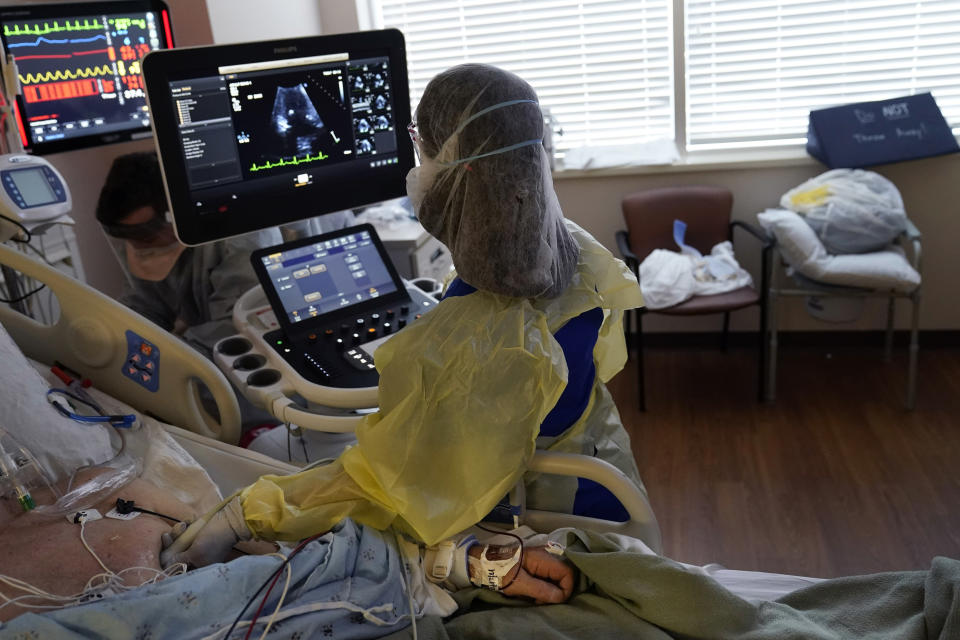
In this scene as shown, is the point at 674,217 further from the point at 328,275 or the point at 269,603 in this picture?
the point at 269,603

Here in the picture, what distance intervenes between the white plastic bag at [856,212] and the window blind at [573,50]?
0.82 m

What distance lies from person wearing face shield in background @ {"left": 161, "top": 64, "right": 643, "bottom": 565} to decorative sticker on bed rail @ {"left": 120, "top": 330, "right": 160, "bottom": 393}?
0.44 metres

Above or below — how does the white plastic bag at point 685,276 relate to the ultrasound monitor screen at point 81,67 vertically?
below

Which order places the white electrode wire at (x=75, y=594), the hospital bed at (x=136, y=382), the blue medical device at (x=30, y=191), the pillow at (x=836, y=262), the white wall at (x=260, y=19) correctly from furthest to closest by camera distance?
1. the pillow at (x=836, y=262)
2. the white wall at (x=260, y=19)
3. the blue medical device at (x=30, y=191)
4. the hospital bed at (x=136, y=382)
5. the white electrode wire at (x=75, y=594)

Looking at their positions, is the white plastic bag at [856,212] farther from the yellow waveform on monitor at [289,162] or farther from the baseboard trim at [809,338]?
the yellow waveform on monitor at [289,162]

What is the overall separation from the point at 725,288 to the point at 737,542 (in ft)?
3.55

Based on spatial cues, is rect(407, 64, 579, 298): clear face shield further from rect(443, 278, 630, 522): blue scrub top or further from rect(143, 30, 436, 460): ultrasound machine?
rect(143, 30, 436, 460): ultrasound machine

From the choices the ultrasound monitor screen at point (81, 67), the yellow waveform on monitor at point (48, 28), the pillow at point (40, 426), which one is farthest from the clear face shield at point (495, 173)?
the yellow waveform on monitor at point (48, 28)

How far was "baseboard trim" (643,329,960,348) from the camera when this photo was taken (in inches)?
147

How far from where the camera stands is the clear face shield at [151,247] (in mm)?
2287

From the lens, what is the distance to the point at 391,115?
82.5 inches

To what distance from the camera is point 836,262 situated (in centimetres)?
315

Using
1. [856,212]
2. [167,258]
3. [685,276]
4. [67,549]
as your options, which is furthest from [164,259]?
[856,212]

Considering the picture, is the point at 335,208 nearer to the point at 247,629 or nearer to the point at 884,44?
the point at 247,629
